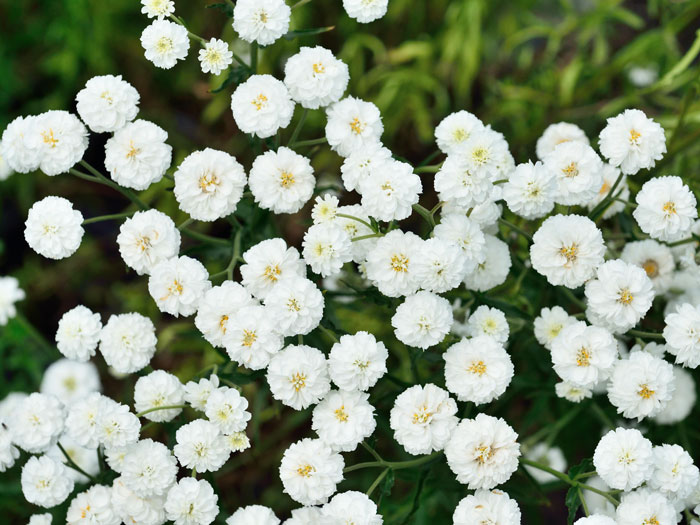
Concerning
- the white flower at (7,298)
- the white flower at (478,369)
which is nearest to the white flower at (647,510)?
the white flower at (478,369)

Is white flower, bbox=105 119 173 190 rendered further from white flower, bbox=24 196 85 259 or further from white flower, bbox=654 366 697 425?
white flower, bbox=654 366 697 425

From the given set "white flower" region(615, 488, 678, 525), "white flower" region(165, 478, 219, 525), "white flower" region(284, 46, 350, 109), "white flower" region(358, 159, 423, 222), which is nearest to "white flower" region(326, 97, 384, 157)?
"white flower" region(284, 46, 350, 109)

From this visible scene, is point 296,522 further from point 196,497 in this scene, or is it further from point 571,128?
point 571,128

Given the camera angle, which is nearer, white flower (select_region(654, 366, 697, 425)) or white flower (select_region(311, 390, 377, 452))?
white flower (select_region(311, 390, 377, 452))

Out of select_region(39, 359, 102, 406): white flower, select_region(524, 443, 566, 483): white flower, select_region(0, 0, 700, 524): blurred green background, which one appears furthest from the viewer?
select_region(0, 0, 700, 524): blurred green background

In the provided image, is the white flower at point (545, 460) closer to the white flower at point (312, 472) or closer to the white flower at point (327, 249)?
the white flower at point (312, 472)

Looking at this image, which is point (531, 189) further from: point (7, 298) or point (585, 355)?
point (7, 298)

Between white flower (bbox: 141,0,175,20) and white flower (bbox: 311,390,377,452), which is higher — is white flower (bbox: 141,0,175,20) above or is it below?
above
